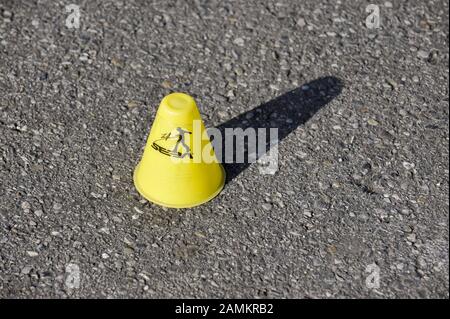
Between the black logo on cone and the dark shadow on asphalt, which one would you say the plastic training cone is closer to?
the black logo on cone

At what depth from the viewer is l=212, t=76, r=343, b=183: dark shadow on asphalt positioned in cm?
459

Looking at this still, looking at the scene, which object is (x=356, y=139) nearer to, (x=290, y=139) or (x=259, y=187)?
(x=290, y=139)

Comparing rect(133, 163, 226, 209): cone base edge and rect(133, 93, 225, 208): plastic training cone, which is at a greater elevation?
rect(133, 93, 225, 208): plastic training cone

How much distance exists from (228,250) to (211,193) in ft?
1.19

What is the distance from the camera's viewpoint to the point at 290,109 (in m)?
4.71

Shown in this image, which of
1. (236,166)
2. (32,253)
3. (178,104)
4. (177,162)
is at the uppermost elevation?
(178,104)

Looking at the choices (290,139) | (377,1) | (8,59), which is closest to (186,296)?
(290,139)

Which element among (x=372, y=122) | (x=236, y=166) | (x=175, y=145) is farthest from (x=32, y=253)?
(x=372, y=122)

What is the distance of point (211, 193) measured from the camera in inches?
164

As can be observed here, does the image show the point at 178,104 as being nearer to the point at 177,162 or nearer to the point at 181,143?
the point at 181,143

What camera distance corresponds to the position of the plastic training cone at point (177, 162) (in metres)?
3.88

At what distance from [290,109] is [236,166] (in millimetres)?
586

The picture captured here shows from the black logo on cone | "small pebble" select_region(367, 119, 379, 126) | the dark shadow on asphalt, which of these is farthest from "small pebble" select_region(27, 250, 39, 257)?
"small pebble" select_region(367, 119, 379, 126)

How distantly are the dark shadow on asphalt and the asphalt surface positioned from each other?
1 centimetres
